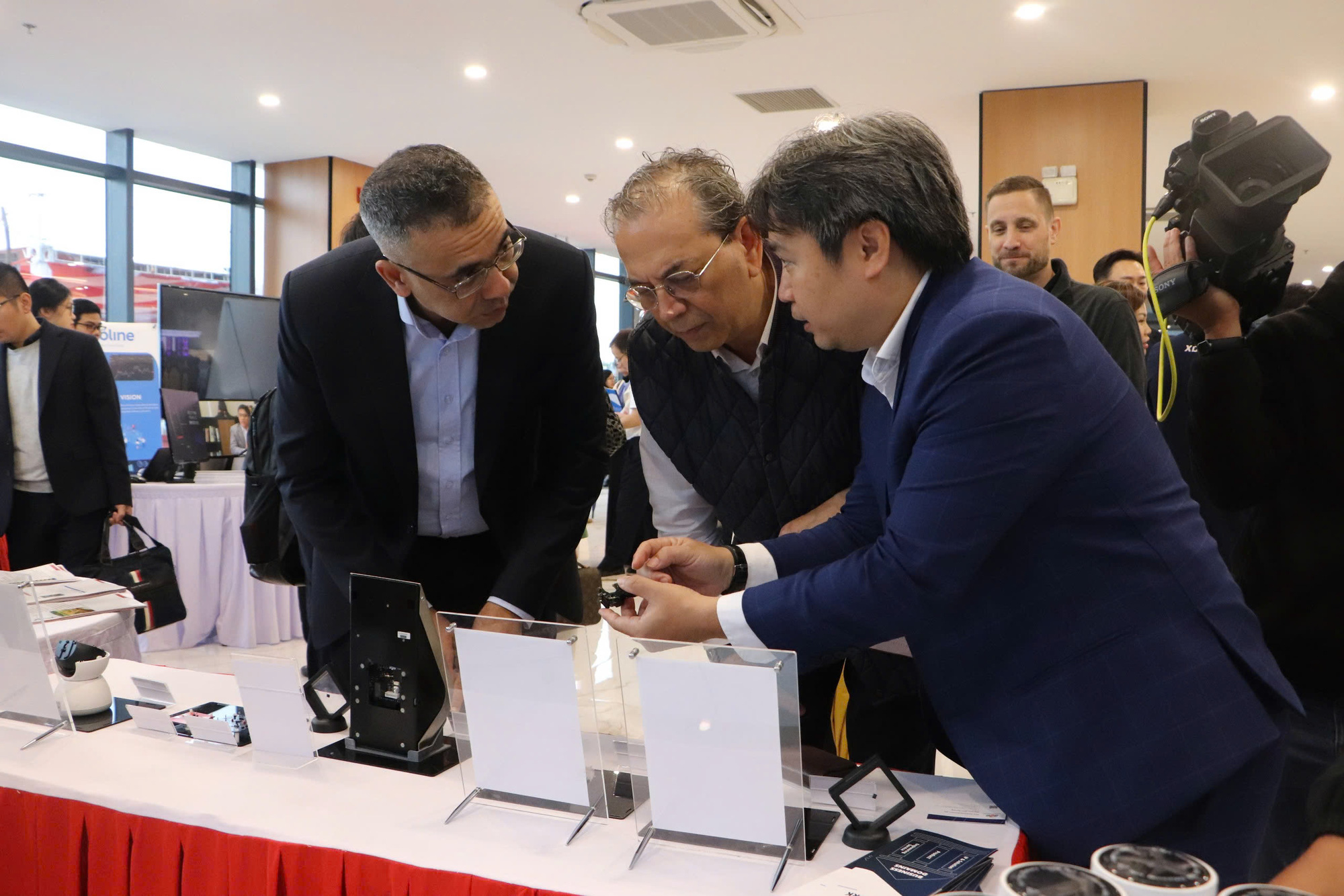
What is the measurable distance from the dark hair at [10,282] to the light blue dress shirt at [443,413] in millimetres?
3013

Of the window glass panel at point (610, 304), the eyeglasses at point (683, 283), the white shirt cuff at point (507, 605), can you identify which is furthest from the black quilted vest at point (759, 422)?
the window glass panel at point (610, 304)

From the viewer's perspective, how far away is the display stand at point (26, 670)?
1.55 m

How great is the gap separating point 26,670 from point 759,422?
3.96ft

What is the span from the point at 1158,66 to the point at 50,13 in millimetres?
6631

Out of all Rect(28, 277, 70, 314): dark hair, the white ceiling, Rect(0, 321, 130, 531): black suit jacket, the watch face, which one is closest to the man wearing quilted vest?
the watch face

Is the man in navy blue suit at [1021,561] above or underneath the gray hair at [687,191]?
underneath

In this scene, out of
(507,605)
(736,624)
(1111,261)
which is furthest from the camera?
(1111,261)

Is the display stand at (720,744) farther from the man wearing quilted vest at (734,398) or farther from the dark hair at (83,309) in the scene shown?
the dark hair at (83,309)

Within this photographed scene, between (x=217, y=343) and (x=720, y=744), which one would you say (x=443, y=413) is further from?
(x=217, y=343)

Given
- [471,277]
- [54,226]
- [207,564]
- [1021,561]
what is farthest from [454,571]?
[54,226]

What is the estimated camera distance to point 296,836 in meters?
1.25

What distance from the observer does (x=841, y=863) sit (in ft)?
3.85

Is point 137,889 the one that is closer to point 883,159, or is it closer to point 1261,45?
point 883,159

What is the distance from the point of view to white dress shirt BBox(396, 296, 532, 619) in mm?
1828
